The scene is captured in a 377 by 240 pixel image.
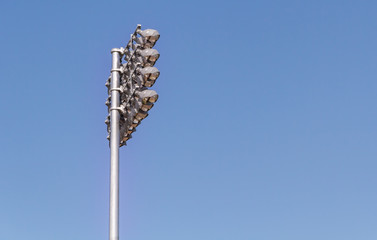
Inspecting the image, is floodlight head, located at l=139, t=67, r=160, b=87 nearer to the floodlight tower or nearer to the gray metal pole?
the floodlight tower

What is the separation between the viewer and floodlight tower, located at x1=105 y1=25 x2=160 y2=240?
43.4 feet

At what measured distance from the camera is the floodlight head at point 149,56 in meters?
13.6

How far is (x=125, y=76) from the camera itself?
14094mm

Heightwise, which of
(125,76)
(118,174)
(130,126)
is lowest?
(118,174)

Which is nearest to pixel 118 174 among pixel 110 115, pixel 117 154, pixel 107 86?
pixel 117 154

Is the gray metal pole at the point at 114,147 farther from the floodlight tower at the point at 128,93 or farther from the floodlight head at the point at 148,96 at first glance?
the floodlight head at the point at 148,96

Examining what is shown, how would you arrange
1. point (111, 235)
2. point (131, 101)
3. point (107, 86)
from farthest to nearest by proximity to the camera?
point (107, 86)
point (131, 101)
point (111, 235)

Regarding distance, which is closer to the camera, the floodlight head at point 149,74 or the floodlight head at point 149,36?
the floodlight head at point 149,74

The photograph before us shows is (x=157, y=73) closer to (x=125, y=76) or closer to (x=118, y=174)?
(x=125, y=76)

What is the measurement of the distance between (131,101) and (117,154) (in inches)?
36.9

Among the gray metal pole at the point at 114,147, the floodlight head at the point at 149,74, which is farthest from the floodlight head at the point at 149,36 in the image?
the gray metal pole at the point at 114,147

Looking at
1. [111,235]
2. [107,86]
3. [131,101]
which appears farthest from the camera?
[107,86]

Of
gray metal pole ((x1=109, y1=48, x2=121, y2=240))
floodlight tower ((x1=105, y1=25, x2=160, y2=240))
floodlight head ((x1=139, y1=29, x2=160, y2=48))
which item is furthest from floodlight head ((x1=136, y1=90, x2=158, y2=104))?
floodlight head ((x1=139, y1=29, x2=160, y2=48))

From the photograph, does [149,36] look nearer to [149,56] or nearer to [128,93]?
[149,56]
